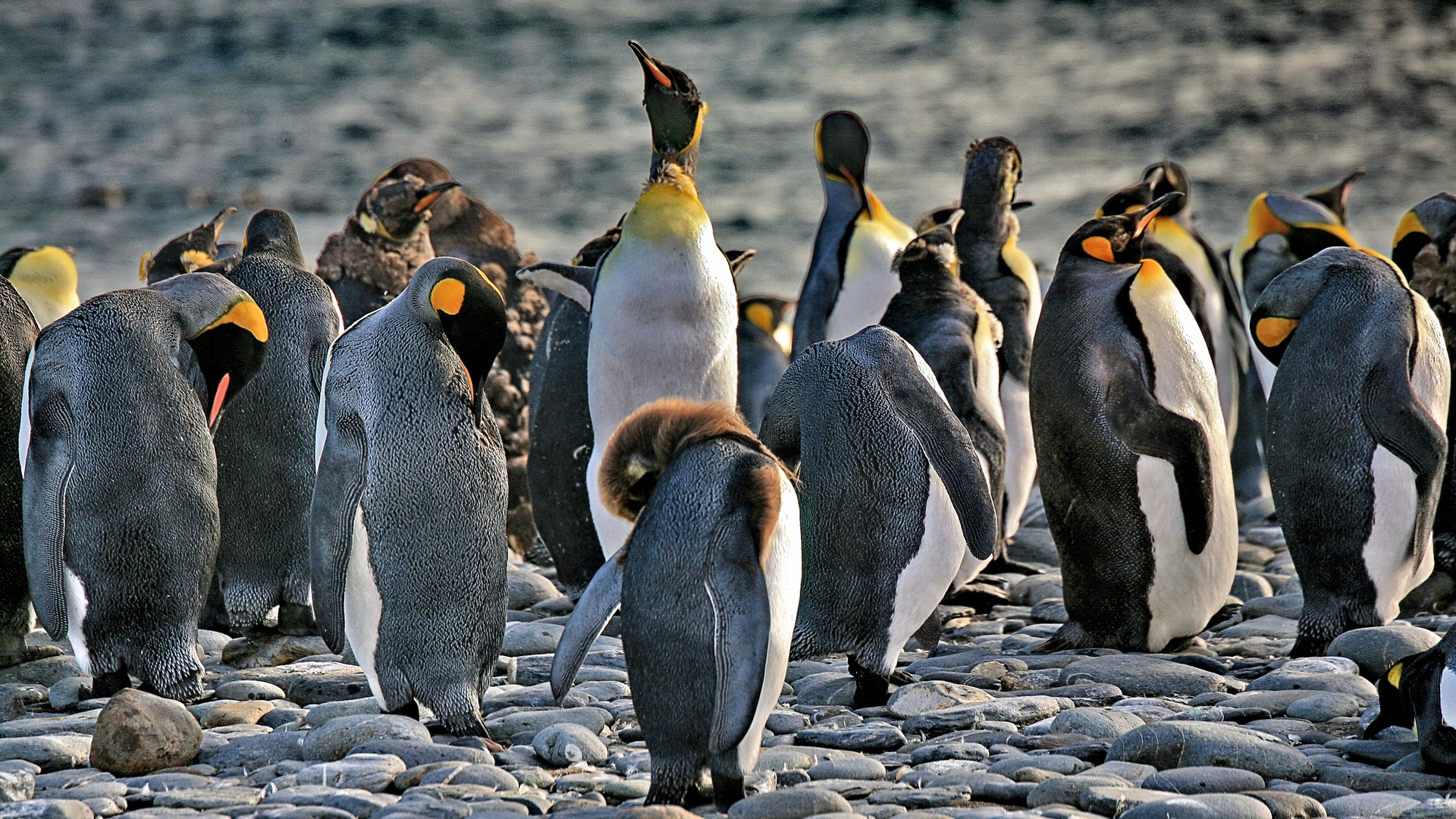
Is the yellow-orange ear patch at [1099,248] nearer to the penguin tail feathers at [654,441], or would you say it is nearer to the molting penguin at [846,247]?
the penguin tail feathers at [654,441]

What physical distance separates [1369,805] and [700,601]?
1.28 m

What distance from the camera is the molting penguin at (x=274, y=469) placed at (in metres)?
4.65

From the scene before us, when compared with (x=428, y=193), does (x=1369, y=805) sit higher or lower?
lower

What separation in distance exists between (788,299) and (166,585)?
343 inches

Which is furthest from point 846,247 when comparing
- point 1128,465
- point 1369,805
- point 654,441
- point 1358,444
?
point 1369,805

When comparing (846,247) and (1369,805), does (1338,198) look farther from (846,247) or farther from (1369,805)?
(1369,805)

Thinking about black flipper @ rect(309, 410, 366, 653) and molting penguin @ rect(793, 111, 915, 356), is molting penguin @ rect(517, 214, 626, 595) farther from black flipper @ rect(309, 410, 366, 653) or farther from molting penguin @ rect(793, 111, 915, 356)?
black flipper @ rect(309, 410, 366, 653)

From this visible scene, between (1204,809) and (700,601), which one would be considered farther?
(700,601)

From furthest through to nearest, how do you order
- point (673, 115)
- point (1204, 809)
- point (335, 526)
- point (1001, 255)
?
point (1001, 255) < point (673, 115) < point (335, 526) < point (1204, 809)

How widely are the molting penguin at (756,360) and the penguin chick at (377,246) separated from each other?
8.45 ft

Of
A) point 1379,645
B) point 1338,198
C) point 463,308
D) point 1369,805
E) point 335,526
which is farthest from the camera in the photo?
point 1338,198

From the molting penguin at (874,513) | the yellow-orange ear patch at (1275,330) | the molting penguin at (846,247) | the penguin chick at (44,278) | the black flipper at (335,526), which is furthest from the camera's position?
the molting penguin at (846,247)

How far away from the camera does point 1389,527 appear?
437 centimetres

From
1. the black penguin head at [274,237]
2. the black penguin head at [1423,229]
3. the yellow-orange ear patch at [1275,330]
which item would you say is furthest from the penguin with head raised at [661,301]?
the black penguin head at [1423,229]
